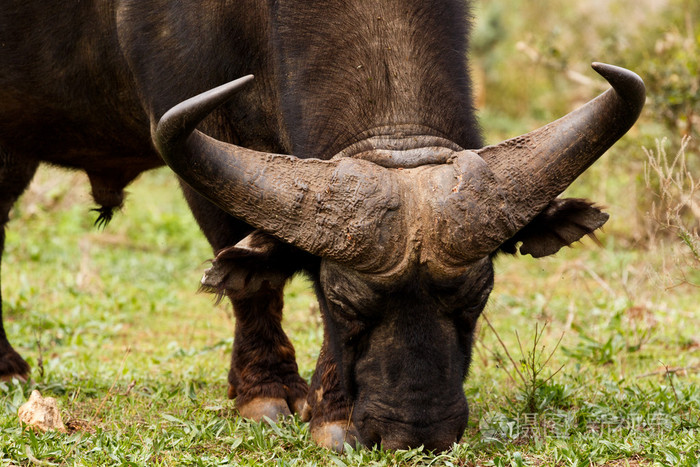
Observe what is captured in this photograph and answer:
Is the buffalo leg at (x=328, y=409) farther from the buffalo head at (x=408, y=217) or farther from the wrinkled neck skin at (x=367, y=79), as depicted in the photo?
the wrinkled neck skin at (x=367, y=79)

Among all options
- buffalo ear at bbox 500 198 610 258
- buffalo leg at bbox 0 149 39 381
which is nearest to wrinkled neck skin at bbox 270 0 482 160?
buffalo ear at bbox 500 198 610 258

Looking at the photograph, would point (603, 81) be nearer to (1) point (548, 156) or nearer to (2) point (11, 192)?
(2) point (11, 192)

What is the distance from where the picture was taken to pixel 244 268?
3922mm

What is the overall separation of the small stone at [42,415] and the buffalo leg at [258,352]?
1.08 metres

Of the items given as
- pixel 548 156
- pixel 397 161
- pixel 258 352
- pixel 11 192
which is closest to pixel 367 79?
pixel 397 161

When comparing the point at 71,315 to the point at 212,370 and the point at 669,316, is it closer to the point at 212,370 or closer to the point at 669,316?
the point at 212,370

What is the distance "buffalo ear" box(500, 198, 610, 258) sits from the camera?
390 centimetres

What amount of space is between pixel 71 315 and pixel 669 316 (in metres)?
4.92

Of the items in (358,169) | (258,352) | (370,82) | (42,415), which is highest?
(370,82)

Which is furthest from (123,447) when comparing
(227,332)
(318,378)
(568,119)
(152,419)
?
(227,332)

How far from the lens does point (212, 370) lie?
586 centimetres

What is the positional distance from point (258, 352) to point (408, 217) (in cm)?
198

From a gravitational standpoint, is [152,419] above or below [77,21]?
below

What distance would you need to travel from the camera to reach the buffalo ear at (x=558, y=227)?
3.90 m
